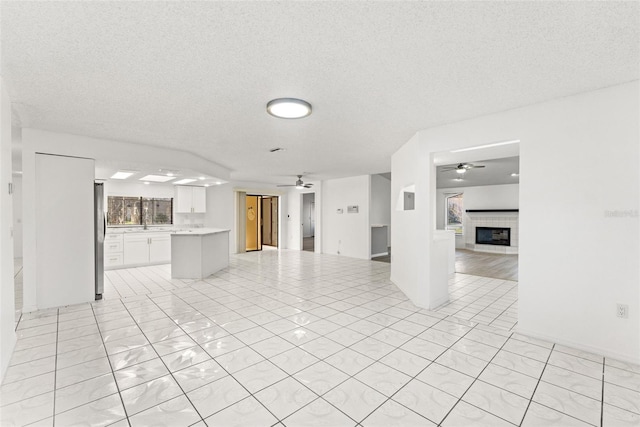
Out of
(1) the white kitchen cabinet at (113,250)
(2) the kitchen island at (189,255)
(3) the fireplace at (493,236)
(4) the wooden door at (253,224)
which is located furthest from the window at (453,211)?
(1) the white kitchen cabinet at (113,250)

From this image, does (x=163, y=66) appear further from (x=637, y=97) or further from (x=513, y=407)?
(x=637, y=97)

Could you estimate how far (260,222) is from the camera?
11.0 meters

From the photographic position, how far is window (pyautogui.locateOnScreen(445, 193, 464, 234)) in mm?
11734

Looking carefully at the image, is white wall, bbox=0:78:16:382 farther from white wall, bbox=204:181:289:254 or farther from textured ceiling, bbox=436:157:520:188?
textured ceiling, bbox=436:157:520:188

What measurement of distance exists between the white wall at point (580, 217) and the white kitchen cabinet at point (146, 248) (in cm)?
755

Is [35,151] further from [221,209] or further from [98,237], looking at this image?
[221,209]

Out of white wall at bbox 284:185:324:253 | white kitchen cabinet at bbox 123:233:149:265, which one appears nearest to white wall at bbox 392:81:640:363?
white wall at bbox 284:185:324:253

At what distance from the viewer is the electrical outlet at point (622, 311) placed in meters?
2.50

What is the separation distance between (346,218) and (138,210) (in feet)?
19.8

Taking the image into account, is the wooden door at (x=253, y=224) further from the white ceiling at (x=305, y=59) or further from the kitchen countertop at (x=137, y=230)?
the white ceiling at (x=305, y=59)

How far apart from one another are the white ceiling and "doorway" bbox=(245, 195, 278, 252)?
7.22m

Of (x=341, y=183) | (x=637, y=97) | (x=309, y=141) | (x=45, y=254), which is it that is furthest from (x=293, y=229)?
(x=637, y=97)

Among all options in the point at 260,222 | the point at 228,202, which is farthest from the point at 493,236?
the point at 228,202

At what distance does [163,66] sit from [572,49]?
3.05m
